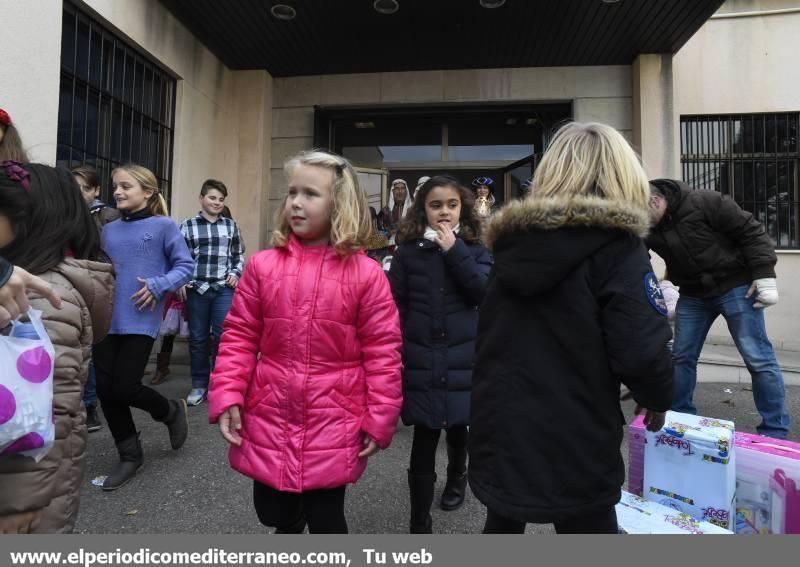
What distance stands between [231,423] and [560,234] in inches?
46.9

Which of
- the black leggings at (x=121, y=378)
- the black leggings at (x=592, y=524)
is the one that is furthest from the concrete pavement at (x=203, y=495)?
the black leggings at (x=592, y=524)

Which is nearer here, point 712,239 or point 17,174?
point 17,174

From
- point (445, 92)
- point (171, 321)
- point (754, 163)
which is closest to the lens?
point (171, 321)

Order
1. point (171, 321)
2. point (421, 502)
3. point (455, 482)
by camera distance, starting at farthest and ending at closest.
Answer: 1. point (171, 321)
2. point (455, 482)
3. point (421, 502)

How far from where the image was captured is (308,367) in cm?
159

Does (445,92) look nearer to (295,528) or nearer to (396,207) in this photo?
(396,207)

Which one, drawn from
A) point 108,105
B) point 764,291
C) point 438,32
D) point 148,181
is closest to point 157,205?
point 148,181

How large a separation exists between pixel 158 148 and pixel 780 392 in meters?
6.71

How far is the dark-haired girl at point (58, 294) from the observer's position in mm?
1308

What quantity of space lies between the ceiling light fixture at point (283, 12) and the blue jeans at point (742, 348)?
5.13 meters

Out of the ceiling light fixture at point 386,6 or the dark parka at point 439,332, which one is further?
the ceiling light fixture at point 386,6

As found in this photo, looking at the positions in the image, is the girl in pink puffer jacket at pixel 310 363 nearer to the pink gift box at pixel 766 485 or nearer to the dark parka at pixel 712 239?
the pink gift box at pixel 766 485

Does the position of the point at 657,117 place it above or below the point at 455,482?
above

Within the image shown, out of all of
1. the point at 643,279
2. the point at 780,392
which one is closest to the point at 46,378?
the point at 643,279
